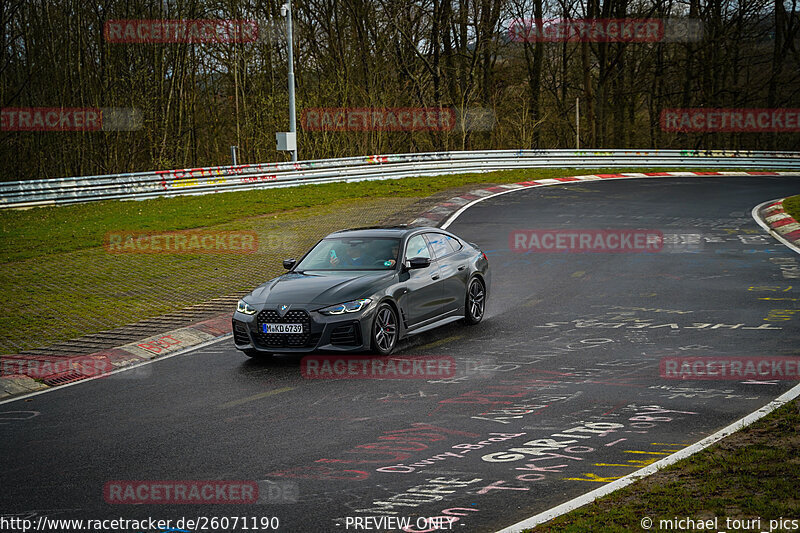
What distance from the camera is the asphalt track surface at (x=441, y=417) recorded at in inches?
238

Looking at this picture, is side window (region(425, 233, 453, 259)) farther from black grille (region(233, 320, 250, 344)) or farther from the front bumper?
black grille (region(233, 320, 250, 344))

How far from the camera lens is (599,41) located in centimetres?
5166

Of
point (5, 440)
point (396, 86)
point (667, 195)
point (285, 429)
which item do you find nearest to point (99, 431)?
point (5, 440)

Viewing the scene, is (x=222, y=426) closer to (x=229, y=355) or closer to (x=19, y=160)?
(x=229, y=355)

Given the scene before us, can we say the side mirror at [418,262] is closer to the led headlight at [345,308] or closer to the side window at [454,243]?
the led headlight at [345,308]

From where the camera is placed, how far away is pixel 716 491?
Result: 5.59 meters

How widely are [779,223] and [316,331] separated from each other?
1486 centimetres

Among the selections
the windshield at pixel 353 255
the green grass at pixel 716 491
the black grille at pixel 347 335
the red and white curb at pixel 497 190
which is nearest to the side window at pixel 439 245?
the windshield at pixel 353 255

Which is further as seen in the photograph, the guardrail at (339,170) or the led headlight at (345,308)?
the guardrail at (339,170)

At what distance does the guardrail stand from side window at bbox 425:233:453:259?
17.4 m

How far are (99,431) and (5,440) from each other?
797mm

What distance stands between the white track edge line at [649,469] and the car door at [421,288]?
4.56m

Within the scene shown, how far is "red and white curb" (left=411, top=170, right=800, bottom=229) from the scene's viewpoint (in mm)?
22297

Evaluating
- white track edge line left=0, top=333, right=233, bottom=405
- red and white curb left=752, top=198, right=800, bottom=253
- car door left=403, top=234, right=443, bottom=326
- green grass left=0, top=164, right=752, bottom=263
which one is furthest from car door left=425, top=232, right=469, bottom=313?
green grass left=0, top=164, right=752, bottom=263
